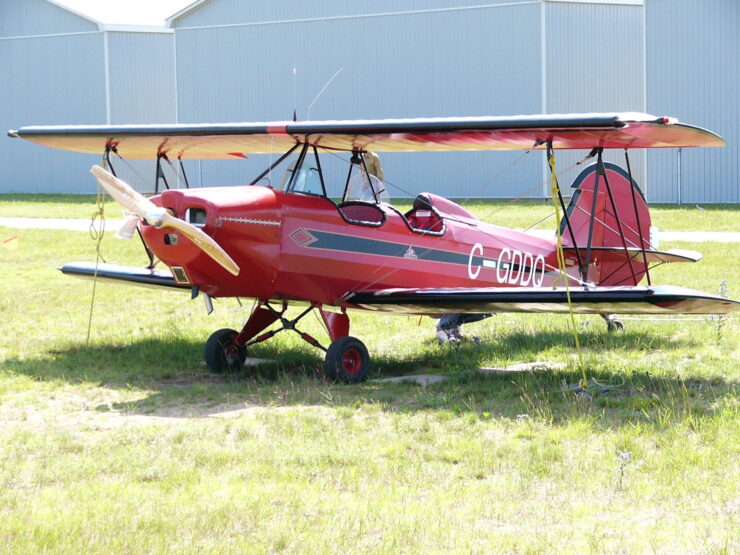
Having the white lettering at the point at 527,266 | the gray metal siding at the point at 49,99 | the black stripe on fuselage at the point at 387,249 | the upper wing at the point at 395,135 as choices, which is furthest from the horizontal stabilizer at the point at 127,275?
the gray metal siding at the point at 49,99

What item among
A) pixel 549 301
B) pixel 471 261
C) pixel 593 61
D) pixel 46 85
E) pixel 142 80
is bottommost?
pixel 549 301

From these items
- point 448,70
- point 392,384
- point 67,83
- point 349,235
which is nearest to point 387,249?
point 349,235

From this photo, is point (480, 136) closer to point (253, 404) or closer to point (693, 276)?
point (253, 404)

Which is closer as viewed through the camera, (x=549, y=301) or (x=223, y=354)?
(x=549, y=301)

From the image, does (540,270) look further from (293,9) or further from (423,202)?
(293,9)

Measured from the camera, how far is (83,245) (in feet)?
73.3

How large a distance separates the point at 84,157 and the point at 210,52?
6.64 metres

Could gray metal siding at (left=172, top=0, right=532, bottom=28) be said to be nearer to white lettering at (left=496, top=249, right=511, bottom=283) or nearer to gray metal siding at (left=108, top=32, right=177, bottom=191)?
gray metal siding at (left=108, top=32, right=177, bottom=191)

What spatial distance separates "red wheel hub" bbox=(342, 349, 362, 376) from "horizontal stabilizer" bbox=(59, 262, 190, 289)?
2469mm

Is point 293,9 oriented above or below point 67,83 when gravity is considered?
above

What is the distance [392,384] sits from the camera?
391 inches

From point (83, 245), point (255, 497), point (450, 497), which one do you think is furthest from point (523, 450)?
point (83, 245)

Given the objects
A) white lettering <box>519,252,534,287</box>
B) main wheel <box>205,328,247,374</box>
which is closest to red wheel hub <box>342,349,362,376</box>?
main wheel <box>205,328,247,374</box>

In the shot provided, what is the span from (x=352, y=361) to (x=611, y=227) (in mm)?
4826
